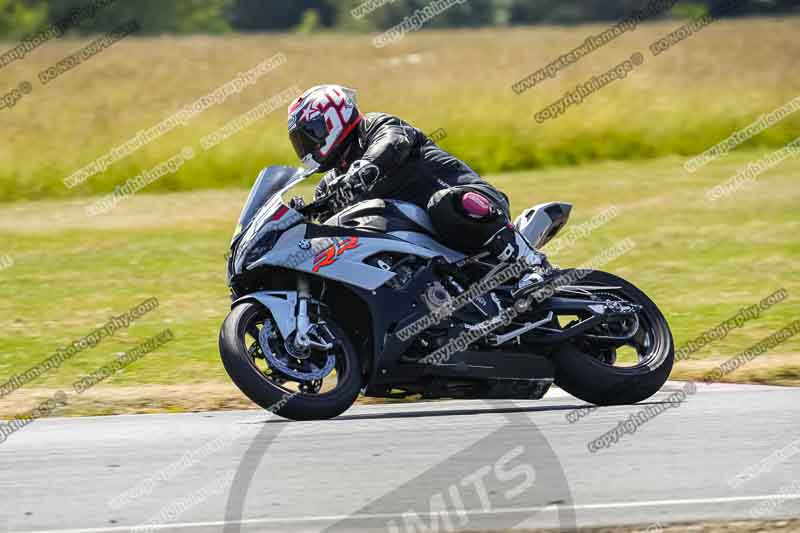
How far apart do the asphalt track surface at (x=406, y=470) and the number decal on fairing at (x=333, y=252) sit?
84 centimetres

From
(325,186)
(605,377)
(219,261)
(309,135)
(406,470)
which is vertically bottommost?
(219,261)

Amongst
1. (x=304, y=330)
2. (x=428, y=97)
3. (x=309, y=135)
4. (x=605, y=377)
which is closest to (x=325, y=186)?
(x=309, y=135)

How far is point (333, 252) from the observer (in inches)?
291

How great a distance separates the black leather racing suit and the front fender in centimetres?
75

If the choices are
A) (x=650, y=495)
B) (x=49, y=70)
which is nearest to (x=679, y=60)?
(x=49, y=70)

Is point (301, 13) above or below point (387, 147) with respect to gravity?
below

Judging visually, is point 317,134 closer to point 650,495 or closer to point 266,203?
point 266,203

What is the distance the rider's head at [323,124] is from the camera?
303 inches

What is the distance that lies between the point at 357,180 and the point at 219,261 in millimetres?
9736

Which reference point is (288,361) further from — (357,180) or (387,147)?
(387,147)

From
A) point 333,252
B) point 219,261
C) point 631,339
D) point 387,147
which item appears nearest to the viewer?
point 333,252

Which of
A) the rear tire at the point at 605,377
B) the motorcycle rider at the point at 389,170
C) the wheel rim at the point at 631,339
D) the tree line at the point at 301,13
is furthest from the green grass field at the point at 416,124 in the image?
the tree line at the point at 301,13

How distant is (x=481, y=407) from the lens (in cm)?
798

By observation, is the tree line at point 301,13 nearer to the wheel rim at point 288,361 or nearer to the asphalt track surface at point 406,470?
the asphalt track surface at point 406,470
